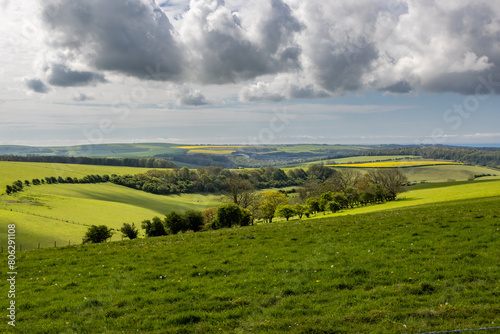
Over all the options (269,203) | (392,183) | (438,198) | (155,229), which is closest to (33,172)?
(269,203)

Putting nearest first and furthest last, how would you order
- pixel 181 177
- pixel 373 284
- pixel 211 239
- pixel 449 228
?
pixel 373 284 → pixel 449 228 → pixel 211 239 → pixel 181 177

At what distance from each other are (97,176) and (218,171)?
220ft

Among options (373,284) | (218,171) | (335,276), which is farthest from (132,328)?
(218,171)

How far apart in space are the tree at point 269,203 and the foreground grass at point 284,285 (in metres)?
60.2

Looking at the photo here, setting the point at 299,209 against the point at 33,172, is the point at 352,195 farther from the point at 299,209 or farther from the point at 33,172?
the point at 33,172

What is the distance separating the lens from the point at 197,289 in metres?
11.7

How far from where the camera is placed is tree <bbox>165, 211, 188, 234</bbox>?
42094 millimetres

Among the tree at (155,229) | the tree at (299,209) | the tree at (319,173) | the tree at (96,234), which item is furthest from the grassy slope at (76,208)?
the tree at (319,173)

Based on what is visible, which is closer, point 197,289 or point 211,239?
point 197,289

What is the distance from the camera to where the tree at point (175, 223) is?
42094 millimetres

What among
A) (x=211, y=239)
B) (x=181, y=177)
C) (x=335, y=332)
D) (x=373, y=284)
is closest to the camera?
(x=335, y=332)

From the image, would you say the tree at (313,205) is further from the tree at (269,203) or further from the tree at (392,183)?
the tree at (392,183)

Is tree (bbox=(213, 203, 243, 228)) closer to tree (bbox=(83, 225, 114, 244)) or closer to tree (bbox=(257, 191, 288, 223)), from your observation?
tree (bbox=(83, 225, 114, 244))

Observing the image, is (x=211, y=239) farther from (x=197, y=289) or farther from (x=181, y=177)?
(x=181, y=177)
